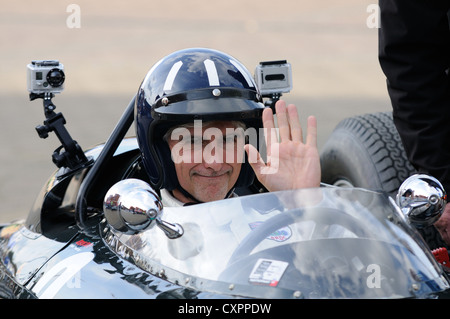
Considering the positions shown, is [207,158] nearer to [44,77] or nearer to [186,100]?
[186,100]

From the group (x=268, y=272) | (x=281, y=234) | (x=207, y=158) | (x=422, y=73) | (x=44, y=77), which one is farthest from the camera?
(x=44, y=77)

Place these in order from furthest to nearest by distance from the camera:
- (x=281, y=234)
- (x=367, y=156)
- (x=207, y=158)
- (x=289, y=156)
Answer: (x=367, y=156) → (x=207, y=158) → (x=289, y=156) → (x=281, y=234)

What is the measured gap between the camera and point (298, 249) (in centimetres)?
268

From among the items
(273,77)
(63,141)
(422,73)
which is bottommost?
(63,141)

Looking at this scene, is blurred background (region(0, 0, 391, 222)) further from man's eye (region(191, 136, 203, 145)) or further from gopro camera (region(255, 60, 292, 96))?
man's eye (region(191, 136, 203, 145))

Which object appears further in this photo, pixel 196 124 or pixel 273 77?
pixel 273 77

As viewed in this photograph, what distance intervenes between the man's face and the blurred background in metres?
4.13

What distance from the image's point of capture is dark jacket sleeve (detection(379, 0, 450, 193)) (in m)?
3.92

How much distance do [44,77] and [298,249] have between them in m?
2.21

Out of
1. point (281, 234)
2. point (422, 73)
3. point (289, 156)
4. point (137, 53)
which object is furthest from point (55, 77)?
point (137, 53)

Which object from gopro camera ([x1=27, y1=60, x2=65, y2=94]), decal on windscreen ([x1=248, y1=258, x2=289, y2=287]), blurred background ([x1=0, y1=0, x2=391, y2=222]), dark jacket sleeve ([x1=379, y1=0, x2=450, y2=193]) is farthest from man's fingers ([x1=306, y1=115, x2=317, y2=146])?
blurred background ([x1=0, y1=0, x2=391, y2=222])

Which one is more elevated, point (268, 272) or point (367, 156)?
point (268, 272)
